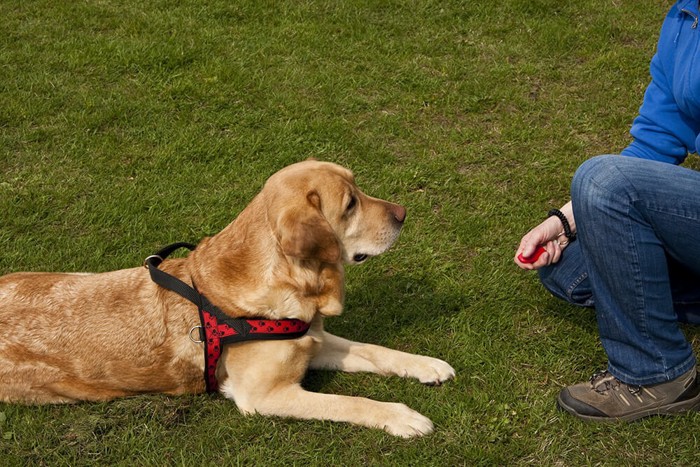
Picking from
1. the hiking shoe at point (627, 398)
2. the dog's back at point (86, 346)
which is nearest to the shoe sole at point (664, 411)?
the hiking shoe at point (627, 398)

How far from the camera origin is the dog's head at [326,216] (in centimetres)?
415

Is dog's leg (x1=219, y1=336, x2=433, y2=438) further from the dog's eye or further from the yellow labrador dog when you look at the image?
the dog's eye

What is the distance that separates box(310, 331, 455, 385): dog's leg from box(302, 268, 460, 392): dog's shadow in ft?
1.05

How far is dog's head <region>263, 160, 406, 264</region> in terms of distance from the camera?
4152 millimetres

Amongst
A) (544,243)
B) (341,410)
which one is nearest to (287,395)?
(341,410)

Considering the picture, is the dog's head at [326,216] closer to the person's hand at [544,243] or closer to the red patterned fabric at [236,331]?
the red patterned fabric at [236,331]

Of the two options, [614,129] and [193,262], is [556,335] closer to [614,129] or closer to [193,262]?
[193,262]

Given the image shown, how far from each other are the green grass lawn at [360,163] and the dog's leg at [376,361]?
0.09m

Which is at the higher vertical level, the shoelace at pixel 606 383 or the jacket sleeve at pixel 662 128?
the jacket sleeve at pixel 662 128

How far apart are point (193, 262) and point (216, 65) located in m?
4.52

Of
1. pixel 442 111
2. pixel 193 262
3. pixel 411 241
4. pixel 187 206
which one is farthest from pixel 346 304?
pixel 442 111

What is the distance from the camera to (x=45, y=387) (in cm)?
445

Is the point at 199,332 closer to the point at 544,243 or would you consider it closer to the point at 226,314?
the point at 226,314

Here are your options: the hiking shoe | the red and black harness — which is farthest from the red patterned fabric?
the hiking shoe
